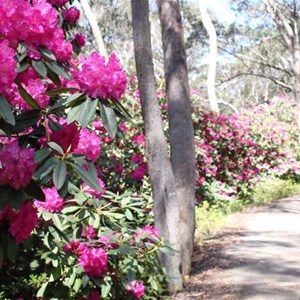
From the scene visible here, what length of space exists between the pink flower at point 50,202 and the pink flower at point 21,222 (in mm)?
761

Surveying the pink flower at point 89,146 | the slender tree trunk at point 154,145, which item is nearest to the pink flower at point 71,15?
the slender tree trunk at point 154,145

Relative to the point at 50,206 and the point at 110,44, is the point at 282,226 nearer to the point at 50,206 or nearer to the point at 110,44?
the point at 50,206

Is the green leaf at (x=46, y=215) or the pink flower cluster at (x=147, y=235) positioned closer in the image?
the green leaf at (x=46, y=215)

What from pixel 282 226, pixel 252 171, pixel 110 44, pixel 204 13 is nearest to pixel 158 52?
pixel 110 44

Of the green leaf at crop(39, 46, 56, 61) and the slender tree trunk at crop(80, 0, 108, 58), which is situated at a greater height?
the slender tree trunk at crop(80, 0, 108, 58)

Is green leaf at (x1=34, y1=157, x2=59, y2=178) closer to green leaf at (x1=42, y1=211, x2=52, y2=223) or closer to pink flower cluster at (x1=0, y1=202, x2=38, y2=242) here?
pink flower cluster at (x1=0, y1=202, x2=38, y2=242)

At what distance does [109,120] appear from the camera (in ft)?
5.14

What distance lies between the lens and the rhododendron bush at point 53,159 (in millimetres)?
1499

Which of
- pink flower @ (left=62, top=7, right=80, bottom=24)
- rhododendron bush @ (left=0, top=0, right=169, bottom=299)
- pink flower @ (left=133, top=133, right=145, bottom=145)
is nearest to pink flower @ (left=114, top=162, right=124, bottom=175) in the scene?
pink flower @ (left=133, top=133, right=145, bottom=145)

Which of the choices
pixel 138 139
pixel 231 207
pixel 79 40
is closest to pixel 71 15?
pixel 79 40

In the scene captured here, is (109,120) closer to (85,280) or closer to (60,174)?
(60,174)

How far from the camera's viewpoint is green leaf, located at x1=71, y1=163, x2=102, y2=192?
4.96ft

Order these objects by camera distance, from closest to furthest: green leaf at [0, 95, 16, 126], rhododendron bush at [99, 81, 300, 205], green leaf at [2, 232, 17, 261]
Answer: green leaf at [0, 95, 16, 126]
green leaf at [2, 232, 17, 261]
rhododendron bush at [99, 81, 300, 205]

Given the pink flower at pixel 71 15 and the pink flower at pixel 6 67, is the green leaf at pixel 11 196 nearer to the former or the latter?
the pink flower at pixel 6 67
